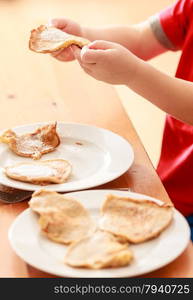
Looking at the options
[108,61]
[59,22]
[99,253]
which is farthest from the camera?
[59,22]

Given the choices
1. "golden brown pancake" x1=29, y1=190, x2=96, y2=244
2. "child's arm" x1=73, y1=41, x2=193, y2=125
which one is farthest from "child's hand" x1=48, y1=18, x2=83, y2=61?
"golden brown pancake" x1=29, y1=190, x2=96, y2=244

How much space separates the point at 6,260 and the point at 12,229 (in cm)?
4

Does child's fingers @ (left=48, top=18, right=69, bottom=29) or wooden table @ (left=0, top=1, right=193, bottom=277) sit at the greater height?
child's fingers @ (left=48, top=18, right=69, bottom=29)

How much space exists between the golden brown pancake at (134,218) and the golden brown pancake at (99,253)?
2cm

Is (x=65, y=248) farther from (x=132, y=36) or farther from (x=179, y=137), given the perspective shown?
(x=132, y=36)

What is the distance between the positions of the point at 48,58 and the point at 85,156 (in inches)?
23.0

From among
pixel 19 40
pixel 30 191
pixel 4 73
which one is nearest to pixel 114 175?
pixel 30 191

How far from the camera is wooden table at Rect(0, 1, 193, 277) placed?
2.76ft

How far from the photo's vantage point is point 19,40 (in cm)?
174

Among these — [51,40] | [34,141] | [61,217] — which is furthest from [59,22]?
[61,217]

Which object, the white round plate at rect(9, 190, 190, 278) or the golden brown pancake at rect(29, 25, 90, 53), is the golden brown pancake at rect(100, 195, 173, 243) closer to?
the white round plate at rect(9, 190, 190, 278)

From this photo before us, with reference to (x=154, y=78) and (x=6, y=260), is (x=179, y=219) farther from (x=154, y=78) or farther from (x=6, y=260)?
(x=154, y=78)

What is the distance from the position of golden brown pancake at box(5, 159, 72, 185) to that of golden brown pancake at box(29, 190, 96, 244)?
83 mm

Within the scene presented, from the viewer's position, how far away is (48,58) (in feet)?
5.33
